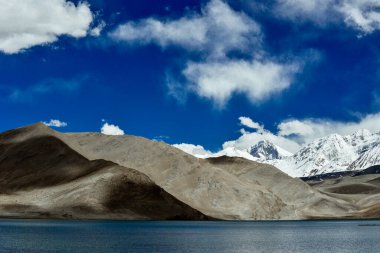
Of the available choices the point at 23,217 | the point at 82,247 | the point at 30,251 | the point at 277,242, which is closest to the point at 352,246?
the point at 277,242

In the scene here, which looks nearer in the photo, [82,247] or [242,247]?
[82,247]

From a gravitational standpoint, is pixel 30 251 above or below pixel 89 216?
below

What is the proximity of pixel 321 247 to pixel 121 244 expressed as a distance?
2995cm

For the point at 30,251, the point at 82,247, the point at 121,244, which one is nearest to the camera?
the point at 30,251

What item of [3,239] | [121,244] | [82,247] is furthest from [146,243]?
[3,239]

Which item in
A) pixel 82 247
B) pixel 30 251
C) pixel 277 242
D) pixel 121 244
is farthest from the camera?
pixel 277 242

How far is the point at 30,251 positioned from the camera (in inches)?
2896

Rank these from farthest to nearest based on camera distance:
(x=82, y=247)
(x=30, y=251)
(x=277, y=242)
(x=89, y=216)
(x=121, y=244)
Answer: (x=89, y=216)
(x=277, y=242)
(x=121, y=244)
(x=82, y=247)
(x=30, y=251)

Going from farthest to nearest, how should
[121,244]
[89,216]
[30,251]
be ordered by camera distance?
1. [89,216]
2. [121,244]
3. [30,251]

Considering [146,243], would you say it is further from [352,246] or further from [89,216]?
[89,216]

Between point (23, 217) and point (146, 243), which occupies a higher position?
point (23, 217)

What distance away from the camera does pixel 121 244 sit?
293 feet

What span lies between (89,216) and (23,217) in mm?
21154

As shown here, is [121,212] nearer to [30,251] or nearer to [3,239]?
[3,239]
